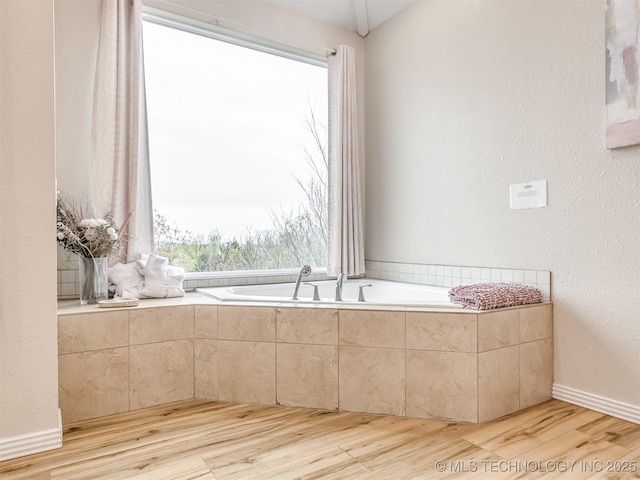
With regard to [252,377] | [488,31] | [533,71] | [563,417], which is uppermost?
[488,31]

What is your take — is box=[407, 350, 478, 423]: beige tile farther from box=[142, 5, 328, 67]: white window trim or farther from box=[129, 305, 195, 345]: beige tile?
box=[142, 5, 328, 67]: white window trim

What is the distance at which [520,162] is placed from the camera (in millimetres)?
2549

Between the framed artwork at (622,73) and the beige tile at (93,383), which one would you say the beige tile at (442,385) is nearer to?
the framed artwork at (622,73)

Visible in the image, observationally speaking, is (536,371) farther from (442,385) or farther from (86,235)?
(86,235)

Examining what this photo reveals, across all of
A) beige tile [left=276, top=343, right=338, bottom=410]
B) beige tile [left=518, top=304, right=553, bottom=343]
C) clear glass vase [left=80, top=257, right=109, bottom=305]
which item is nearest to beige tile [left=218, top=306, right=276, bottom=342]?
beige tile [left=276, top=343, right=338, bottom=410]

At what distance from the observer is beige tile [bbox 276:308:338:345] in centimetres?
222

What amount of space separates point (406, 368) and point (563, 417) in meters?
0.82

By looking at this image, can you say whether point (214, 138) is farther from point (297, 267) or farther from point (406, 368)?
point (406, 368)

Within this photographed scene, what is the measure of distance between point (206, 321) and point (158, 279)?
0.43 metres

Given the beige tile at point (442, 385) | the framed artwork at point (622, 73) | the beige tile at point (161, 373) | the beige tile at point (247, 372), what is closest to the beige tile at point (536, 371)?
the beige tile at point (442, 385)

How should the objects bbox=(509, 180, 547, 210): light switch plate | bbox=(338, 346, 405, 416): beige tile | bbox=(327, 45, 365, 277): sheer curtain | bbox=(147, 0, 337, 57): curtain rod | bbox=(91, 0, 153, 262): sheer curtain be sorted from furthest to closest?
1. bbox=(327, 45, 365, 277): sheer curtain
2. bbox=(147, 0, 337, 57): curtain rod
3. bbox=(91, 0, 153, 262): sheer curtain
4. bbox=(509, 180, 547, 210): light switch plate
5. bbox=(338, 346, 405, 416): beige tile

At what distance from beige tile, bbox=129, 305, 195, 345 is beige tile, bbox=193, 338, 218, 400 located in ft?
0.30

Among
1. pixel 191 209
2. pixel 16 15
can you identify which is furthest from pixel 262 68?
pixel 16 15

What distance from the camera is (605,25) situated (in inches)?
84.1
